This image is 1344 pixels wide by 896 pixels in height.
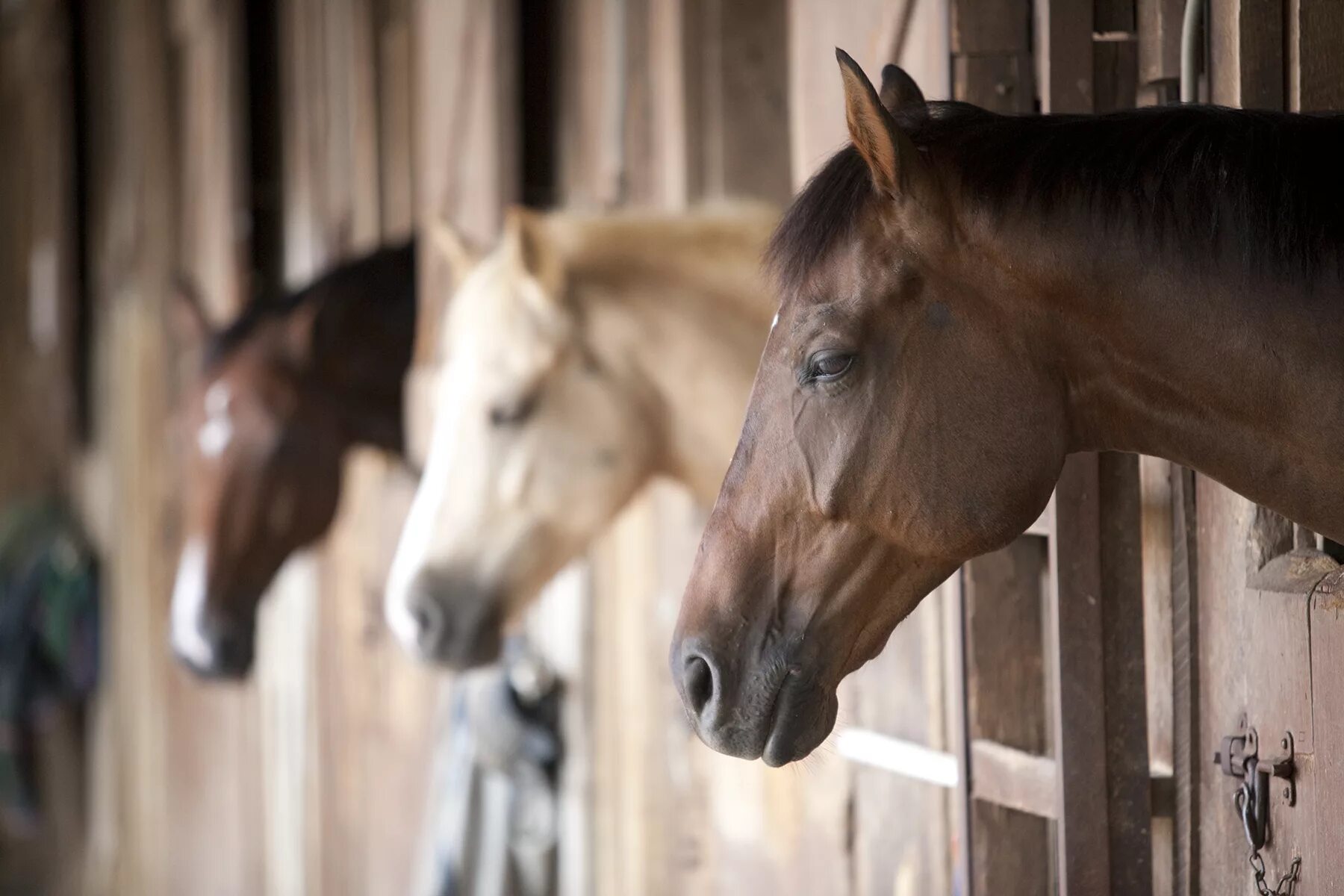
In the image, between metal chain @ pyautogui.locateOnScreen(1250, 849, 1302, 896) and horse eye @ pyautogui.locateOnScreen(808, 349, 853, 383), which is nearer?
horse eye @ pyautogui.locateOnScreen(808, 349, 853, 383)

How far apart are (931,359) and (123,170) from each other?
462 cm

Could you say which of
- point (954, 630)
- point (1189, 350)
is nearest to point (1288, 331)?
point (1189, 350)

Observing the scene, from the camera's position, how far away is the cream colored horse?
2.03 m

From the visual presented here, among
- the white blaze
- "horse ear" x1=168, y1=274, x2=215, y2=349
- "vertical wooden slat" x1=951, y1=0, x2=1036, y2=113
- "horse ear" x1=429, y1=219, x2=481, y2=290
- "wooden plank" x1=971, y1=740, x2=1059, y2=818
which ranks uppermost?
"vertical wooden slat" x1=951, y1=0, x2=1036, y2=113

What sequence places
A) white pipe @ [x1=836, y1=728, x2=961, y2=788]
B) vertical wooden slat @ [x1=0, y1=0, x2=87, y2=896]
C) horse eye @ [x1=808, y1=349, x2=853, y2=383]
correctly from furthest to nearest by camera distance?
vertical wooden slat @ [x1=0, y1=0, x2=87, y2=896]
white pipe @ [x1=836, y1=728, x2=961, y2=788]
horse eye @ [x1=808, y1=349, x2=853, y2=383]

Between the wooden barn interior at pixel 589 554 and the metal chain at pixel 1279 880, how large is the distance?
0.01 meters

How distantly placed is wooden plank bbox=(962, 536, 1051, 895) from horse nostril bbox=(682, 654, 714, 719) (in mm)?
469

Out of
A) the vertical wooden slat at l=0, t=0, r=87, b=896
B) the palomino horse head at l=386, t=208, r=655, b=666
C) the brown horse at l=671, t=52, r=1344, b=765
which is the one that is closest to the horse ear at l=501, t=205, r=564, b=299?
the palomino horse head at l=386, t=208, r=655, b=666

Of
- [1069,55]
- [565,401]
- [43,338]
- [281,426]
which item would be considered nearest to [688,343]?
[565,401]

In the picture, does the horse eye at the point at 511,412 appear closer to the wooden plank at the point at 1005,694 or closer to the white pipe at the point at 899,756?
the white pipe at the point at 899,756

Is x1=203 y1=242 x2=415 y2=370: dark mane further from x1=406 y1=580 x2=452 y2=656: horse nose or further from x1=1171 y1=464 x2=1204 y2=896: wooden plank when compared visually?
x1=1171 y1=464 x2=1204 y2=896: wooden plank

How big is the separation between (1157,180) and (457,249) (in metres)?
1.43

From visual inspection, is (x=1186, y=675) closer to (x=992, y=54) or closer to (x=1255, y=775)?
(x=1255, y=775)

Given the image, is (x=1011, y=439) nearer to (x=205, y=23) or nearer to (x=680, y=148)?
(x=680, y=148)
